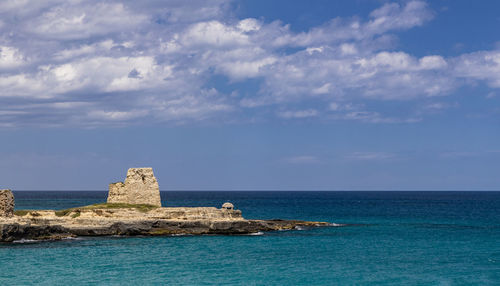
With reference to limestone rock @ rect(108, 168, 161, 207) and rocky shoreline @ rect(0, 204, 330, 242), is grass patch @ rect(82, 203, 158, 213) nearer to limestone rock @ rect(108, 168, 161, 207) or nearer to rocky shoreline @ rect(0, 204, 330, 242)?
rocky shoreline @ rect(0, 204, 330, 242)

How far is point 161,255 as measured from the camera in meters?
46.2

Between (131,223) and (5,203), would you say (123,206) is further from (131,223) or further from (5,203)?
(5,203)

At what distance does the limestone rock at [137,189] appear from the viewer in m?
71.1

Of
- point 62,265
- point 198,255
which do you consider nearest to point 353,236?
point 198,255

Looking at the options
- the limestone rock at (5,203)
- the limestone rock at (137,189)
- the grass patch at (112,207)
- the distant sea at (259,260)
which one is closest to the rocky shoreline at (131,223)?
the grass patch at (112,207)

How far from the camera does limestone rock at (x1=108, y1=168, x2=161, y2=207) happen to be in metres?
71.1

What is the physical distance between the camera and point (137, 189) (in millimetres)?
71250

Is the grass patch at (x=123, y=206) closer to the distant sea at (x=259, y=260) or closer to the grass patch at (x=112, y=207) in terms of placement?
the grass patch at (x=112, y=207)

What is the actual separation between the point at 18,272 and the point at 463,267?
1240 inches

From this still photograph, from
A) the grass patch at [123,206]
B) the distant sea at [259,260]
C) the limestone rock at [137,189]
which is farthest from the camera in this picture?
the limestone rock at [137,189]

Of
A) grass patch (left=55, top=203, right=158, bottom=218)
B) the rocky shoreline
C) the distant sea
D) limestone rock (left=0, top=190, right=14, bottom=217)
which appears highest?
limestone rock (left=0, top=190, right=14, bottom=217)

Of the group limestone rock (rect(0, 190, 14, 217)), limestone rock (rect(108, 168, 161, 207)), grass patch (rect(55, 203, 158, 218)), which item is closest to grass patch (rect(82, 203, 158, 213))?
grass patch (rect(55, 203, 158, 218))

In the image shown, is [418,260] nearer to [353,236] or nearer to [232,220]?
[353,236]

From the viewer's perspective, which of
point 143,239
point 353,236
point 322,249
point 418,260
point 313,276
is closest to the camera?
point 313,276
